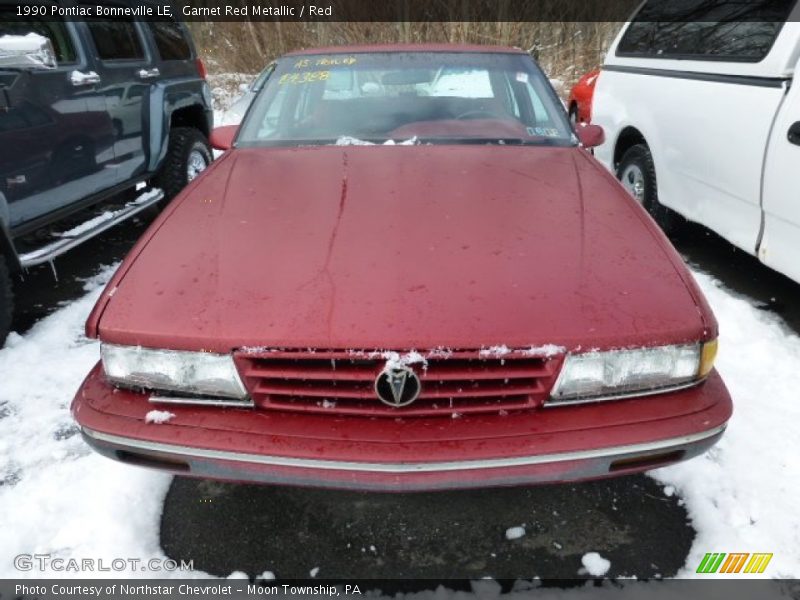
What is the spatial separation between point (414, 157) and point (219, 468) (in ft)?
5.17

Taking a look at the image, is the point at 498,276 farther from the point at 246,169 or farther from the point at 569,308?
the point at 246,169

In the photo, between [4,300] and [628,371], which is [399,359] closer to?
[628,371]

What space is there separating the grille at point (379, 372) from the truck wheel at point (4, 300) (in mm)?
2197

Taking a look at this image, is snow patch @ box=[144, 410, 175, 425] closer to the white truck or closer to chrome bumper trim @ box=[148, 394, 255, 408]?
chrome bumper trim @ box=[148, 394, 255, 408]

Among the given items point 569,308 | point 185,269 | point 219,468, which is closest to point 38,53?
point 185,269

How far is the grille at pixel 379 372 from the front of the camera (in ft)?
5.21

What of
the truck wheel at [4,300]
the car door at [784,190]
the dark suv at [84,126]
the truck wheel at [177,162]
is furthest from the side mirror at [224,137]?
the car door at [784,190]

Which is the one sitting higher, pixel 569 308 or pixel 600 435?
pixel 569 308

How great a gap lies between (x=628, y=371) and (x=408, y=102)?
1926 millimetres

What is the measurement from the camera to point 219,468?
164 centimetres

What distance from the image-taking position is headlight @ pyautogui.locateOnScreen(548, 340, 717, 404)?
161cm

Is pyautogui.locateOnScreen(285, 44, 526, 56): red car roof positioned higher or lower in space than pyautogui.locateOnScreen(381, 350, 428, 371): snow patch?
higher

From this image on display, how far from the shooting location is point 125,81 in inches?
175

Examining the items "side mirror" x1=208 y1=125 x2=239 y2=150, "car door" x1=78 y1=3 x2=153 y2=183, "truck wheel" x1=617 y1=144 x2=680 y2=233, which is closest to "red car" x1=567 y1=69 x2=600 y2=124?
"truck wheel" x1=617 y1=144 x2=680 y2=233
